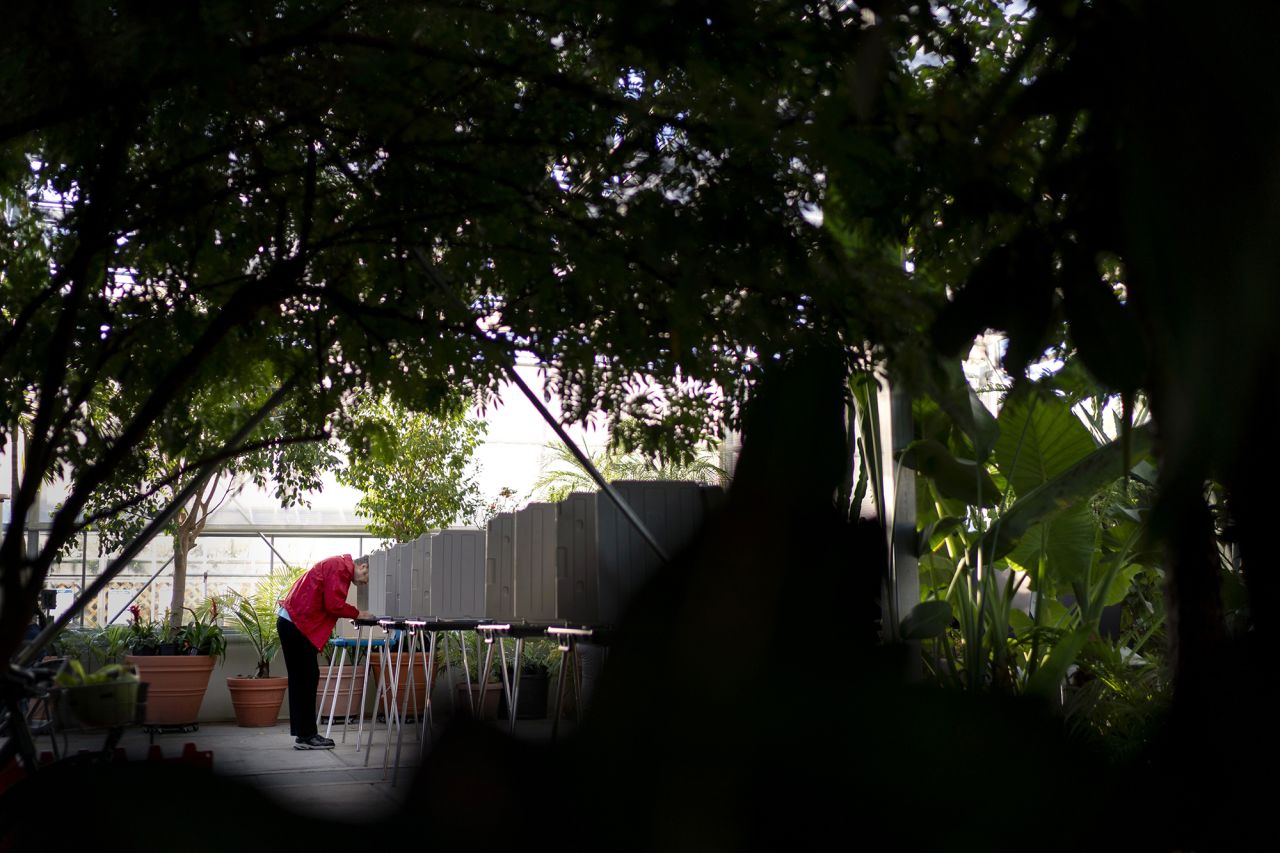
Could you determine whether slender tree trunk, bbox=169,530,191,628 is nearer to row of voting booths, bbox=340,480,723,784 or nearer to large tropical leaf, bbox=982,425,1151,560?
row of voting booths, bbox=340,480,723,784

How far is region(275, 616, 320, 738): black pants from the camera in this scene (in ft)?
33.5

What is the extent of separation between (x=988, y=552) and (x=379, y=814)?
6.17 meters

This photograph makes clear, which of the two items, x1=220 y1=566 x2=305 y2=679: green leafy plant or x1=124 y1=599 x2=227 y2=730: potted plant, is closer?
x1=124 y1=599 x2=227 y2=730: potted plant

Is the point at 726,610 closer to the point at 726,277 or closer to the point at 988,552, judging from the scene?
the point at 726,277

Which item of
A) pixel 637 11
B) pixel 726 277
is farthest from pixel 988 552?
pixel 637 11

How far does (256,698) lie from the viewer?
12.4 metres

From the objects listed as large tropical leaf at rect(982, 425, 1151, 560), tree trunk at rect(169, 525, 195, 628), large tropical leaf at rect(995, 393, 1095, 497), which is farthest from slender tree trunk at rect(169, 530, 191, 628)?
large tropical leaf at rect(982, 425, 1151, 560)

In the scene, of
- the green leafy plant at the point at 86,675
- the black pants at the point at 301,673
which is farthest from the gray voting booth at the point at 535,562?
the green leafy plant at the point at 86,675

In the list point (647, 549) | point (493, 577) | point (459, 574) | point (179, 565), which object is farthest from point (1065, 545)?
point (179, 565)

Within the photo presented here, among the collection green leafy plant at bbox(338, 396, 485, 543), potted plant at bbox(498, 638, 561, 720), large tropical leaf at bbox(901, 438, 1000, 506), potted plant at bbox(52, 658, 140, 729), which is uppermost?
green leafy plant at bbox(338, 396, 485, 543)

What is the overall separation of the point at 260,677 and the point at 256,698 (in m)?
0.26

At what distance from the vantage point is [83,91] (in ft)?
8.22

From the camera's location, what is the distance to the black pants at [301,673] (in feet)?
33.5

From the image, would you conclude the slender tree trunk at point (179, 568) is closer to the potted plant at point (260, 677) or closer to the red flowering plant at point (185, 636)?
the potted plant at point (260, 677)
